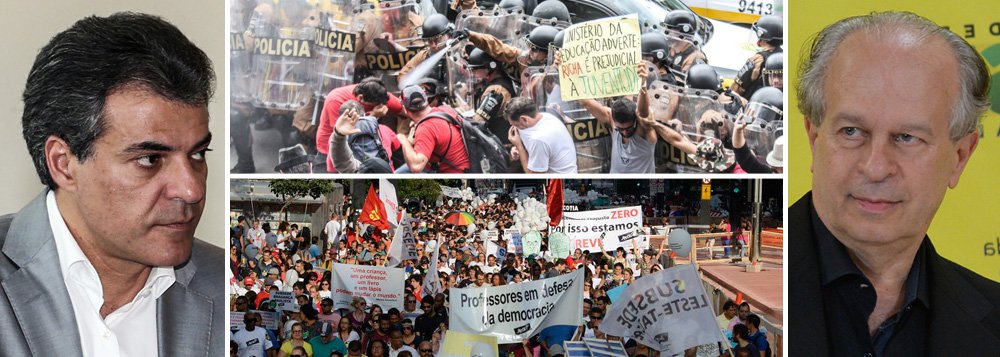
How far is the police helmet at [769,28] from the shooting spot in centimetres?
284

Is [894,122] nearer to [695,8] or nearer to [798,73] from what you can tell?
[798,73]

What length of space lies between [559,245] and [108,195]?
6.44 metres

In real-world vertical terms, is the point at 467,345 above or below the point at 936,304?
below

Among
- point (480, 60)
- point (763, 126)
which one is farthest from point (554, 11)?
point (763, 126)

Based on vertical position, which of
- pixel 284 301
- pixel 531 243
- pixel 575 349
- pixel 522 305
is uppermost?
pixel 531 243

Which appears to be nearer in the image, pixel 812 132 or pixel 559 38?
pixel 812 132

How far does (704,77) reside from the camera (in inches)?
115

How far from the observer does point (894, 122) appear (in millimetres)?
1485

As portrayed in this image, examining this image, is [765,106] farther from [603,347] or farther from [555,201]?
[555,201]

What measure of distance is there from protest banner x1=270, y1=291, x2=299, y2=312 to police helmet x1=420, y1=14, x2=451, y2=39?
315cm

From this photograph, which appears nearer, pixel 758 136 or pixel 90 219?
pixel 90 219

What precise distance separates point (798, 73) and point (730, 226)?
739cm

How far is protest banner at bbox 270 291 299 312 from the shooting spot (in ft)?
17.9

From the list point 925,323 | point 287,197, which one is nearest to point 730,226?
point 287,197
